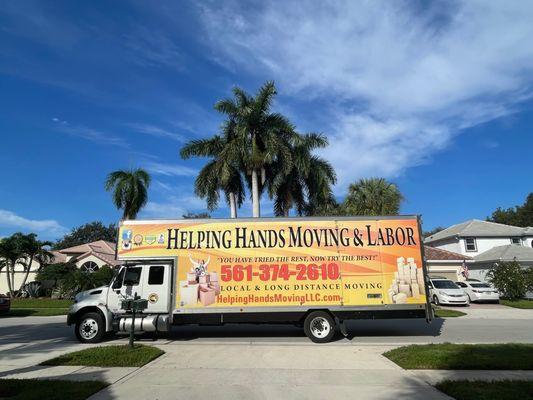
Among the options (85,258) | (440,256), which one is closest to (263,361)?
(440,256)

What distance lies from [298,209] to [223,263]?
57.5 ft

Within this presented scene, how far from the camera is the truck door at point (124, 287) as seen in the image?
12.1 meters

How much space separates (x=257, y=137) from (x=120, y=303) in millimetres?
16298

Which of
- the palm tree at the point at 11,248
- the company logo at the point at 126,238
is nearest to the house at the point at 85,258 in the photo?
the palm tree at the point at 11,248

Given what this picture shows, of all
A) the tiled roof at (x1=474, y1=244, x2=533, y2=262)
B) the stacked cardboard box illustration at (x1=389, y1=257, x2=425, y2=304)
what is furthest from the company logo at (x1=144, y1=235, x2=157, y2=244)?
the tiled roof at (x1=474, y1=244, x2=533, y2=262)

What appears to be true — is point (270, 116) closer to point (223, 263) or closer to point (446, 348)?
point (223, 263)

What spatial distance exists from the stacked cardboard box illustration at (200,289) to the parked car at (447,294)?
16769 millimetres

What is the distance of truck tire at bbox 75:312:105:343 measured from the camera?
38.8 feet

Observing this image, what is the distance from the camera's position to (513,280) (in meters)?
27.6

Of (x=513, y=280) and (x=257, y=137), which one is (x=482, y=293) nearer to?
(x=513, y=280)

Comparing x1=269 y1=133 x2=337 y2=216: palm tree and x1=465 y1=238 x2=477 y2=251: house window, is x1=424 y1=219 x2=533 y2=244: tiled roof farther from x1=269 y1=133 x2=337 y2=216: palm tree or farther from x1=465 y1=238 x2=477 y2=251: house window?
x1=269 y1=133 x2=337 y2=216: palm tree

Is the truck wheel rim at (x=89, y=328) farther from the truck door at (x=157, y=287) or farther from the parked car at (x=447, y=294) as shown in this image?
the parked car at (x=447, y=294)

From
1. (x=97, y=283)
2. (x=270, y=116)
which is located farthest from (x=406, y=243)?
(x=97, y=283)

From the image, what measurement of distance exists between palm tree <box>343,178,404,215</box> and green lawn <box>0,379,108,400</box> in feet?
84.1
